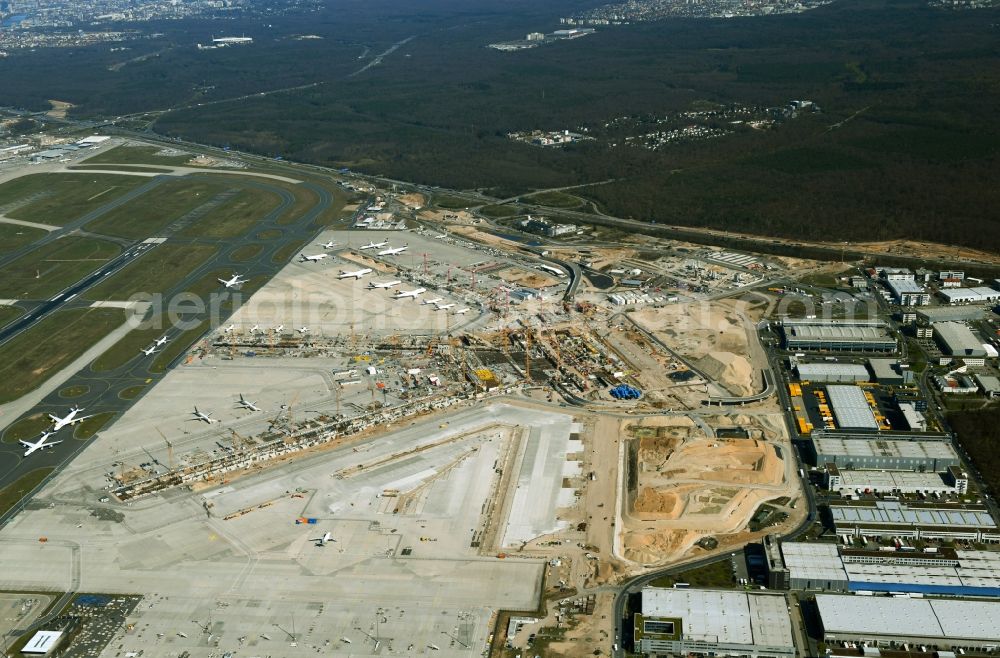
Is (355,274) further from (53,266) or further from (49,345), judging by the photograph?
(53,266)

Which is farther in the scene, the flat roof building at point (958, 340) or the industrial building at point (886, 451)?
the flat roof building at point (958, 340)

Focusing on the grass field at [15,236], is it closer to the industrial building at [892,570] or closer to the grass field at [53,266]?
the grass field at [53,266]

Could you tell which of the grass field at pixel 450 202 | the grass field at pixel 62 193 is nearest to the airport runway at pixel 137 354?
the grass field at pixel 62 193

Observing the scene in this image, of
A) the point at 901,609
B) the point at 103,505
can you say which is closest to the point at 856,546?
the point at 901,609

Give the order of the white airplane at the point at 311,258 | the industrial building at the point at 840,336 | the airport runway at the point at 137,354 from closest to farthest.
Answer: the airport runway at the point at 137,354 < the industrial building at the point at 840,336 < the white airplane at the point at 311,258

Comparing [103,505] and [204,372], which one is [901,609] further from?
[204,372]

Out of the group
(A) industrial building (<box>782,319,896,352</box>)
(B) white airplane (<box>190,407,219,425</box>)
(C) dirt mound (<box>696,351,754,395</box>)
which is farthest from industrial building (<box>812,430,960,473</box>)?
(B) white airplane (<box>190,407,219,425</box>)

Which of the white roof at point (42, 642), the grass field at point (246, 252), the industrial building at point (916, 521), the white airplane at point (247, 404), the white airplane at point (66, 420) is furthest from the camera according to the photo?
the grass field at point (246, 252)

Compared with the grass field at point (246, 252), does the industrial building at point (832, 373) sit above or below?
above
